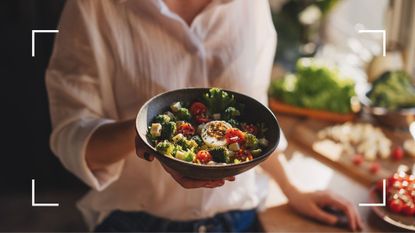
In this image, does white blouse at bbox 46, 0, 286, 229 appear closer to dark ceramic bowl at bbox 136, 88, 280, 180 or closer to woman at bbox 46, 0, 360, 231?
woman at bbox 46, 0, 360, 231

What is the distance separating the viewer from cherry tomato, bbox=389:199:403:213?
0.95 meters


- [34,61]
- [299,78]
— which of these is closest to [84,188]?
[34,61]

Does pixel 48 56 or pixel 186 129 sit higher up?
pixel 186 129

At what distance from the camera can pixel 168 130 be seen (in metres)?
0.71

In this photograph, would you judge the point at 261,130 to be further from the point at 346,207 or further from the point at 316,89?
the point at 316,89

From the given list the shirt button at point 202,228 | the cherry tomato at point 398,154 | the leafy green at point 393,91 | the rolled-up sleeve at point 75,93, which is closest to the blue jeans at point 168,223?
the shirt button at point 202,228

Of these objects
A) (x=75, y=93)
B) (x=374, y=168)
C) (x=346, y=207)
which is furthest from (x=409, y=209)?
(x=75, y=93)

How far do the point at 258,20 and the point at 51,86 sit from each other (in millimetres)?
353

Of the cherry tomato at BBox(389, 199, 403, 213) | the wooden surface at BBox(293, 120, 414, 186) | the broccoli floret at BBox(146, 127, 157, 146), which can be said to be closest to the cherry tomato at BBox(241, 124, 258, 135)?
the broccoli floret at BBox(146, 127, 157, 146)

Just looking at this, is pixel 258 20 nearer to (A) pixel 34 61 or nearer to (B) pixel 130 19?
(B) pixel 130 19

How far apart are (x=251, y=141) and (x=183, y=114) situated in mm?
89

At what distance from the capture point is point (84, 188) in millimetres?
2205

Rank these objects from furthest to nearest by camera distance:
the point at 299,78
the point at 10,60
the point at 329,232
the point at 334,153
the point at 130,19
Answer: the point at 10,60
the point at 299,78
the point at 334,153
the point at 329,232
the point at 130,19

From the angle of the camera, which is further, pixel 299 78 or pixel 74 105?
pixel 299 78
